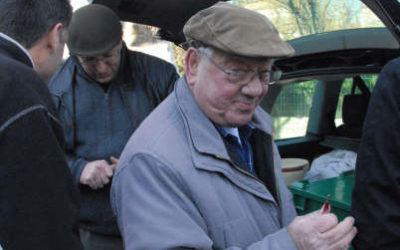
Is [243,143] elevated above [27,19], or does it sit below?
below

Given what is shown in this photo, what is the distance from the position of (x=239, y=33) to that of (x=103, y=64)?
1.06 metres

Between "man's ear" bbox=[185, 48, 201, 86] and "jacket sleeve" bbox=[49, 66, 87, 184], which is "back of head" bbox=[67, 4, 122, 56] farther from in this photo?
"man's ear" bbox=[185, 48, 201, 86]

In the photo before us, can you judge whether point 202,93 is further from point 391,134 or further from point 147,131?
point 391,134

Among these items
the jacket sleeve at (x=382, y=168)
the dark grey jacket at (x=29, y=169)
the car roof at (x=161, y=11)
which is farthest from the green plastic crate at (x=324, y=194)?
the dark grey jacket at (x=29, y=169)

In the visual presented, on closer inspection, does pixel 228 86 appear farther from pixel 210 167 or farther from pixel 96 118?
pixel 96 118

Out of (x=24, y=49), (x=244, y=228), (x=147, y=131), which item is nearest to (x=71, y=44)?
(x=24, y=49)

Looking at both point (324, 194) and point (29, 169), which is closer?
point (29, 169)

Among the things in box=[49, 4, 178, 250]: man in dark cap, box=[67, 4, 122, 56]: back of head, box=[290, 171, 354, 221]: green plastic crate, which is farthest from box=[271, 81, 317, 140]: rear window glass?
box=[67, 4, 122, 56]: back of head

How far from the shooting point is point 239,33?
4.24ft

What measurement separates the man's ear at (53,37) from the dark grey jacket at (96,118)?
71cm

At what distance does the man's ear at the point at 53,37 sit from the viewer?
1440mm

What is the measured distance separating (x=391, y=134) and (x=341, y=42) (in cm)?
124

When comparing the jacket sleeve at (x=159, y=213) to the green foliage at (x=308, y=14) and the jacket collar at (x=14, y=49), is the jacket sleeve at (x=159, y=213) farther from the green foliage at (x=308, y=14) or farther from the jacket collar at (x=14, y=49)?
the green foliage at (x=308, y=14)

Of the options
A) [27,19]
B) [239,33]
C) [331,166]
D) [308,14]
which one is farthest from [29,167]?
[331,166]
